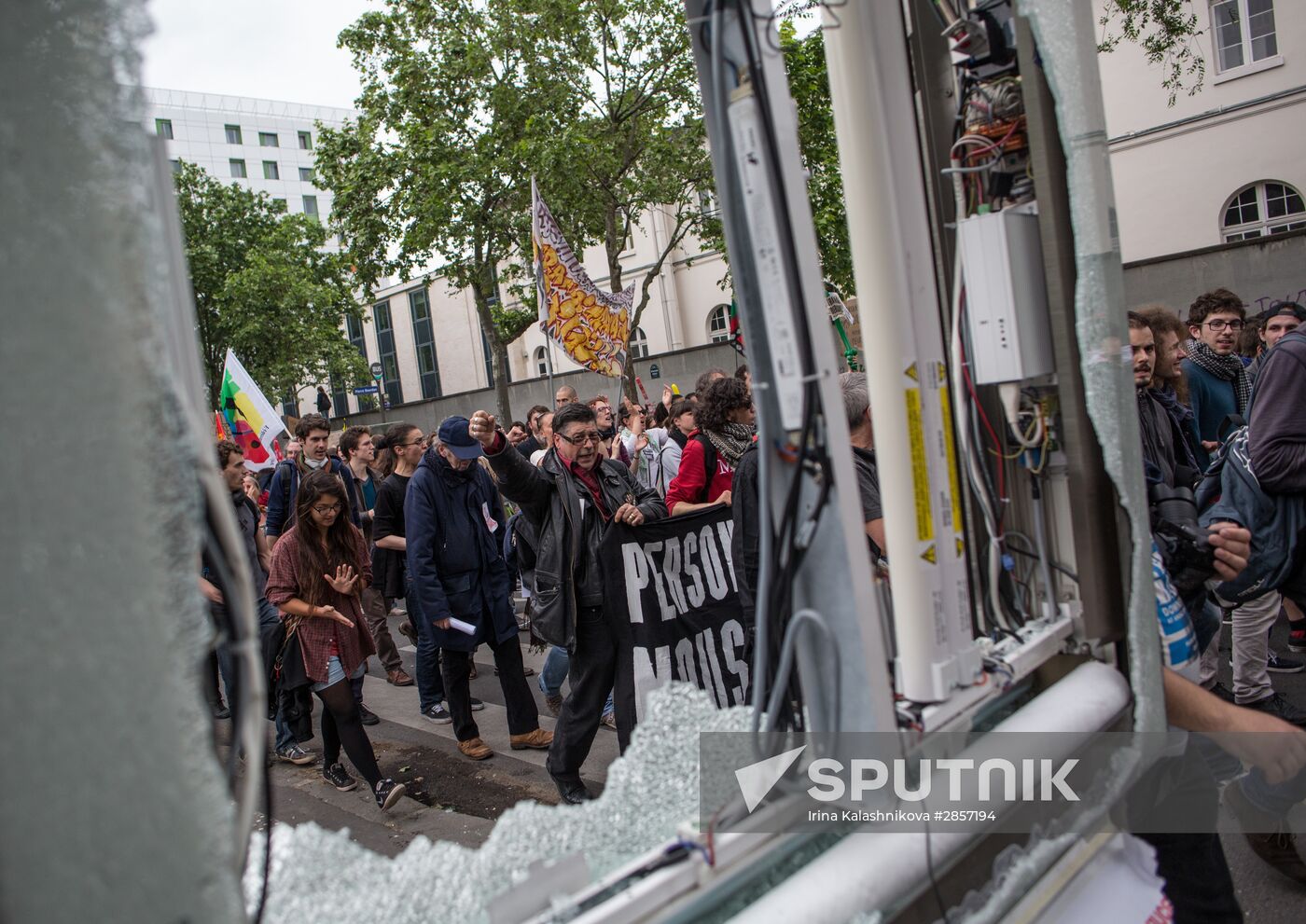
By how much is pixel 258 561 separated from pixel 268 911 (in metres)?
5.29

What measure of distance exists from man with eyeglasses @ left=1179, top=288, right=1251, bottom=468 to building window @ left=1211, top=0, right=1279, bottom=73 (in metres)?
16.1

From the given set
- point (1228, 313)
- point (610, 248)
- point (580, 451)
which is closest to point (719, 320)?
point (610, 248)

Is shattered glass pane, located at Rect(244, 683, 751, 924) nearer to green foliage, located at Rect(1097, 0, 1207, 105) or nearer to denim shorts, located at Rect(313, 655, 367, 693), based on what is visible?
denim shorts, located at Rect(313, 655, 367, 693)

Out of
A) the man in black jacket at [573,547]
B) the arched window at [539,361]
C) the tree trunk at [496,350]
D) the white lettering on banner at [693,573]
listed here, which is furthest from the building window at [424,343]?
the white lettering on banner at [693,573]

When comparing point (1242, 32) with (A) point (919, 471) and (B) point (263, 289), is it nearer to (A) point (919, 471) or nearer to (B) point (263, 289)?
(A) point (919, 471)

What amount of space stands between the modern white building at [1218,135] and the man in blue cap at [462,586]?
1670 centimetres

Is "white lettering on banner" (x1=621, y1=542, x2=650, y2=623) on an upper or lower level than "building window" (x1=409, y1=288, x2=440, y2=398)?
lower

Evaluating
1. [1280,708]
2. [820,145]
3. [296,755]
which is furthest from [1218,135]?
[296,755]

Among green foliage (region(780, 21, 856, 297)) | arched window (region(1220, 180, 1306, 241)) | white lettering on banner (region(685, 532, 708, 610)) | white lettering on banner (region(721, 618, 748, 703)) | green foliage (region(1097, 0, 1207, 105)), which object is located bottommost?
white lettering on banner (region(721, 618, 748, 703))

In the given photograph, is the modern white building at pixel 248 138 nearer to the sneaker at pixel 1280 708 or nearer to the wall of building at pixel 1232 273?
the wall of building at pixel 1232 273

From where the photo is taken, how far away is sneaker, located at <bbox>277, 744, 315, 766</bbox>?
19.5ft

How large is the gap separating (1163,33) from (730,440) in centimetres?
1217

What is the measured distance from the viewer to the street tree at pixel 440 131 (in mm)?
19719

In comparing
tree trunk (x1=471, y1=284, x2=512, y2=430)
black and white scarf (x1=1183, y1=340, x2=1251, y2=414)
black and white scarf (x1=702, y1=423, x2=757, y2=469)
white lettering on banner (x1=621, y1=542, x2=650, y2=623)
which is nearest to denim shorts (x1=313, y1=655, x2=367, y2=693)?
white lettering on banner (x1=621, y1=542, x2=650, y2=623)
